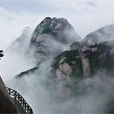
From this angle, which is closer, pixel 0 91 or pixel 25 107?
pixel 0 91

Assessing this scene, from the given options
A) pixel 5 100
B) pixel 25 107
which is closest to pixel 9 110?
pixel 5 100

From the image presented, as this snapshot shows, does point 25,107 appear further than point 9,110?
Yes

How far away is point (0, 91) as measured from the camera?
1350 inches

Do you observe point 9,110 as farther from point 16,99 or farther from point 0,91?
point 16,99

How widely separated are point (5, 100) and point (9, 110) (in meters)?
1.19

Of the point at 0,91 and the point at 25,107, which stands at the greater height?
the point at 0,91

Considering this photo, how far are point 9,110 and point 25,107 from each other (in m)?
13.8

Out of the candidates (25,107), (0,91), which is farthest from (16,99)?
(0,91)

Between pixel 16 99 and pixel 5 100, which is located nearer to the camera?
pixel 5 100

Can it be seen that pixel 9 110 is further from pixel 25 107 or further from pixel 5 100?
pixel 25 107

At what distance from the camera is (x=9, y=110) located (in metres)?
33.4

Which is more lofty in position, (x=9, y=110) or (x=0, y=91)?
(x=0, y=91)

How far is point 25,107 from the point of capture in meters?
47.1

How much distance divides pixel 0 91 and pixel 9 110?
2.47m
